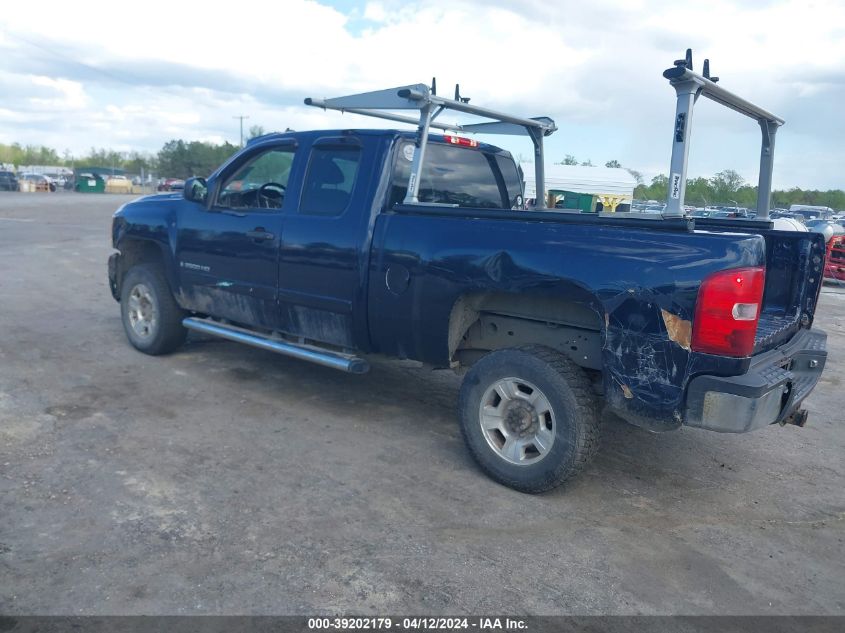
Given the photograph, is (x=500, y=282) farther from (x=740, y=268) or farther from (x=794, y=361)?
(x=794, y=361)

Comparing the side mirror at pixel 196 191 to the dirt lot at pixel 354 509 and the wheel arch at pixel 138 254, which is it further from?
the dirt lot at pixel 354 509

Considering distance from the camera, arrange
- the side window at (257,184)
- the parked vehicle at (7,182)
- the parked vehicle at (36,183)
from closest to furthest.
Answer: the side window at (257,184)
the parked vehicle at (7,182)
the parked vehicle at (36,183)

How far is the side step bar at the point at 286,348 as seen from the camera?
4.97 m

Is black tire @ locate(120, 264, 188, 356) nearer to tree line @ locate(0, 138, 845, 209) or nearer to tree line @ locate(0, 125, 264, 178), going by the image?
tree line @ locate(0, 138, 845, 209)

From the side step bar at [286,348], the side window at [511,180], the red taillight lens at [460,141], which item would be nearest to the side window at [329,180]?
the red taillight lens at [460,141]

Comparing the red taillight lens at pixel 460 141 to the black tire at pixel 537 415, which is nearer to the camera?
the black tire at pixel 537 415

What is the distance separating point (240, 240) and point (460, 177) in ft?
5.90

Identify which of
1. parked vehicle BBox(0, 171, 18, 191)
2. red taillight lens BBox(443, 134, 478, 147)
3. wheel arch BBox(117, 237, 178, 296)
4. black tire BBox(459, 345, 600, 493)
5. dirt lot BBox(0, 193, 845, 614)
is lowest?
dirt lot BBox(0, 193, 845, 614)

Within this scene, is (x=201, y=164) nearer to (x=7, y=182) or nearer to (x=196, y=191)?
(x=7, y=182)

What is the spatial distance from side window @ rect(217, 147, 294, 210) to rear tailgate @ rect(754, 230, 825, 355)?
3.64m

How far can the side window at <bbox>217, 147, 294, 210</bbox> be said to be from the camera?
579 cm

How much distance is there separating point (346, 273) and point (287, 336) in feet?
3.58

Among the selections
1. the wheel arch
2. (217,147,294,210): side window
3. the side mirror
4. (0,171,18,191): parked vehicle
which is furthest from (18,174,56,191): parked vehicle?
(217,147,294,210): side window

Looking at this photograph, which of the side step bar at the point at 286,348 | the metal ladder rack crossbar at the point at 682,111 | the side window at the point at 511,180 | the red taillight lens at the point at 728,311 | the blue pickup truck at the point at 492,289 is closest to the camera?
the red taillight lens at the point at 728,311
